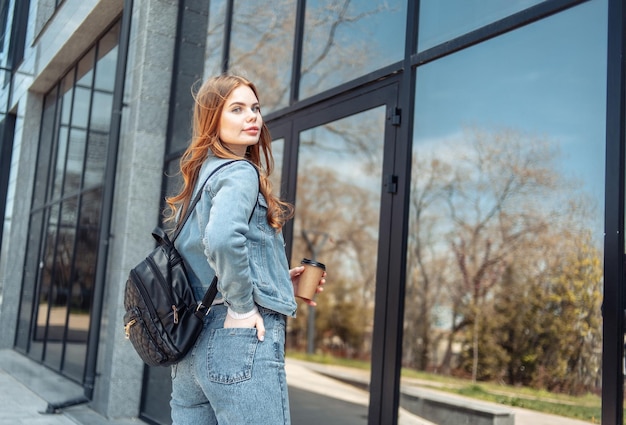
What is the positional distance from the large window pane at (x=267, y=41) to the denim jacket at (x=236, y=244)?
2469 mm

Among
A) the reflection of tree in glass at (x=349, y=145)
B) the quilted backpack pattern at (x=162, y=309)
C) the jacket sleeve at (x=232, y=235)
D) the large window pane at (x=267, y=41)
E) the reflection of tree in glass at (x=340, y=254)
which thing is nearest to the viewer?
the jacket sleeve at (x=232, y=235)

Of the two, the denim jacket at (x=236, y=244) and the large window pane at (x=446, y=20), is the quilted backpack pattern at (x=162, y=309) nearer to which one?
the denim jacket at (x=236, y=244)

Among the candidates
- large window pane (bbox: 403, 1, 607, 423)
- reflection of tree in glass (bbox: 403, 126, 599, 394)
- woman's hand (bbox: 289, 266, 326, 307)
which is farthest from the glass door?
woman's hand (bbox: 289, 266, 326, 307)

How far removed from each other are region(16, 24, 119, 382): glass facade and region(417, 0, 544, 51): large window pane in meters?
3.88

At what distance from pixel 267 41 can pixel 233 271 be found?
352 cm

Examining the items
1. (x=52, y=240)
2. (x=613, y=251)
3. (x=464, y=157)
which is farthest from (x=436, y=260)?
(x=613, y=251)

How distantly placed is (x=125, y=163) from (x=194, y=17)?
46.3 inches

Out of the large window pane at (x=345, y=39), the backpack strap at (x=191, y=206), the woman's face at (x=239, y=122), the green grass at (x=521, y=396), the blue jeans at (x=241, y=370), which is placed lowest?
the green grass at (x=521, y=396)

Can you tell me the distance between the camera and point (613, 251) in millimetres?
1985

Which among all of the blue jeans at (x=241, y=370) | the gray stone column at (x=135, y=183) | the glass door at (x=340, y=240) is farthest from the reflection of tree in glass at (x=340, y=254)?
the blue jeans at (x=241, y=370)

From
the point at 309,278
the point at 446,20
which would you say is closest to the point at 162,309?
the point at 309,278

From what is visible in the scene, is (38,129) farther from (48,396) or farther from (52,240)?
(48,396)

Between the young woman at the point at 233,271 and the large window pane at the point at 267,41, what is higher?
the large window pane at the point at 267,41

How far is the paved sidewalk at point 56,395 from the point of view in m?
4.58
